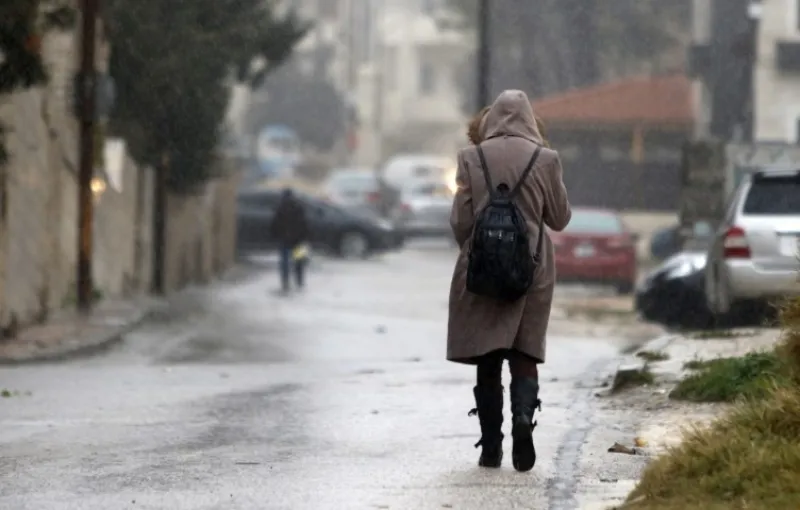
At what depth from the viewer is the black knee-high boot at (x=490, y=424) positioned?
28.8 feet

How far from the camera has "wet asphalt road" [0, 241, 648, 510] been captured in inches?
316

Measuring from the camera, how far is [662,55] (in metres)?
A: 67.6

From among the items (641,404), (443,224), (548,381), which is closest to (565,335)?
(548,381)

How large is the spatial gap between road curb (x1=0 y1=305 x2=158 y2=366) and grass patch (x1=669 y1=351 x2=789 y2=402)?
750cm

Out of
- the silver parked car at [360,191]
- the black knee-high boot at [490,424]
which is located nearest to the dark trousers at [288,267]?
the black knee-high boot at [490,424]

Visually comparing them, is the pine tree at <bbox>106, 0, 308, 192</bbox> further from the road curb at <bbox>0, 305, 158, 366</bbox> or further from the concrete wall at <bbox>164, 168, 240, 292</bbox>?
the road curb at <bbox>0, 305, 158, 366</bbox>

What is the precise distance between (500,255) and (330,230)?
109ft

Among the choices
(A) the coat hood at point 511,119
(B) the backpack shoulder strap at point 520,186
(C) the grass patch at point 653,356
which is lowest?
(C) the grass patch at point 653,356

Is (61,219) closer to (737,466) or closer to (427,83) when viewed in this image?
(737,466)

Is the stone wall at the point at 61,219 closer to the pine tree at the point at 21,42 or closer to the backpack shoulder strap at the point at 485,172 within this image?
the pine tree at the point at 21,42

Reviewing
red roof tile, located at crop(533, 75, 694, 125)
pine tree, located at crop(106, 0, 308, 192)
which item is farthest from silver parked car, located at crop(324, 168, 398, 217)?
pine tree, located at crop(106, 0, 308, 192)

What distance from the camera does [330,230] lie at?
4147cm

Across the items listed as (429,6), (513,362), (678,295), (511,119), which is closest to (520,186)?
(511,119)

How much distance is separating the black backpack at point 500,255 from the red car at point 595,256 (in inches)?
868
